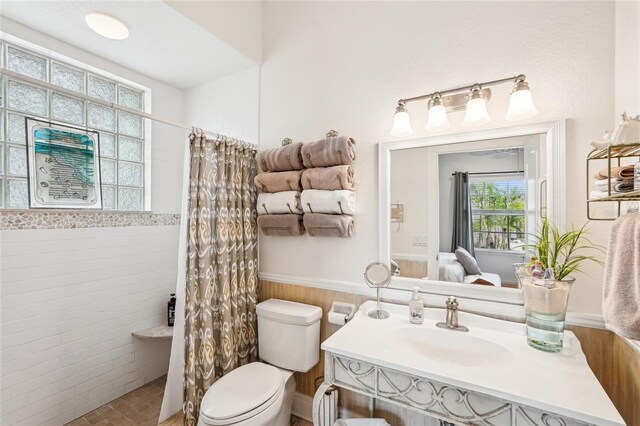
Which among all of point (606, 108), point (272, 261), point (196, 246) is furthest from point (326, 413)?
point (606, 108)

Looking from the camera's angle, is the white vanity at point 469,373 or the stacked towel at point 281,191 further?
the stacked towel at point 281,191

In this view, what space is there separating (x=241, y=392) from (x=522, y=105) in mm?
1817

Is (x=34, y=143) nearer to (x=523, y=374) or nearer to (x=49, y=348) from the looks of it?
(x=49, y=348)

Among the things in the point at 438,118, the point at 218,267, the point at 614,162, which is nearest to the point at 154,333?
the point at 218,267

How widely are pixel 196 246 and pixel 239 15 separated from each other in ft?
5.15

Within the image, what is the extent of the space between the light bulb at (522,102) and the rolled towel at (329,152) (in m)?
0.77

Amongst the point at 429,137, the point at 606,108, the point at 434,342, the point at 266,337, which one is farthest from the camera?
the point at 266,337

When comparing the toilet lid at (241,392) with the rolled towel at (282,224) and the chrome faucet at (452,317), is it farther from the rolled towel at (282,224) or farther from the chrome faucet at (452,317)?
the chrome faucet at (452,317)

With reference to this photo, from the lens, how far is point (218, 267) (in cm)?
175

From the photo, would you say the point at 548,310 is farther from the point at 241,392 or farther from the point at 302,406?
the point at 302,406

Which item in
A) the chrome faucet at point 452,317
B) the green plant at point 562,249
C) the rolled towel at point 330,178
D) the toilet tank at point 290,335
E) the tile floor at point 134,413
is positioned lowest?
the tile floor at point 134,413

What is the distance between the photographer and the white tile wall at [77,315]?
1583 millimetres

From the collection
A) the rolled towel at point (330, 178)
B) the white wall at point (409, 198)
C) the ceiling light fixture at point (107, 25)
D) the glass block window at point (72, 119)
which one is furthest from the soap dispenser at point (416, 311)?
the ceiling light fixture at point (107, 25)

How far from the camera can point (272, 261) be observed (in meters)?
2.04
